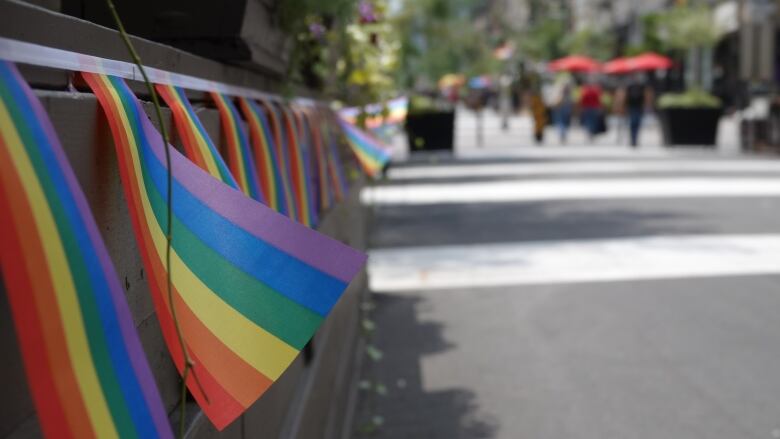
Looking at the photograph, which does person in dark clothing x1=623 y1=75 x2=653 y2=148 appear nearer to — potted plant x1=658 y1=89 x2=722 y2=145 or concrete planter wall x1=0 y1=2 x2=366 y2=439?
potted plant x1=658 y1=89 x2=722 y2=145

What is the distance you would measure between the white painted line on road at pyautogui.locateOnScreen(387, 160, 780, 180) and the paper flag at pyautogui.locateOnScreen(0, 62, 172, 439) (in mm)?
15959

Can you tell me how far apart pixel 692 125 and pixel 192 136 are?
22.8m

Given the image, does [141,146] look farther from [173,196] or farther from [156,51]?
[156,51]

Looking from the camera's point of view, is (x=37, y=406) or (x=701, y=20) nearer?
(x=37, y=406)

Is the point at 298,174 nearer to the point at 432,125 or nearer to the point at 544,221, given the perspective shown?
the point at 544,221

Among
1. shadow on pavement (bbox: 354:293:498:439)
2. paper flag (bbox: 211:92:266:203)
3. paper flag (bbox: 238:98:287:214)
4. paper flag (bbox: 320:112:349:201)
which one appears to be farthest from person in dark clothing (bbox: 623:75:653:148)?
paper flag (bbox: 211:92:266:203)

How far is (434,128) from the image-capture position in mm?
22125

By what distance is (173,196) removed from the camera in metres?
1.52

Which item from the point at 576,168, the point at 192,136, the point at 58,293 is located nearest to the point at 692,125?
the point at 576,168

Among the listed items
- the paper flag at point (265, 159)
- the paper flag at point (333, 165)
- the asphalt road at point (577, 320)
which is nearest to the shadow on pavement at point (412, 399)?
the asphalt road at point (577, 320)

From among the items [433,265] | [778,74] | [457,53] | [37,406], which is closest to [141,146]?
[37,406]

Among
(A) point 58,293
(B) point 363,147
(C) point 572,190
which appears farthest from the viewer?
(C) point 572,190

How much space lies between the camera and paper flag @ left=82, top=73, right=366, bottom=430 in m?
1.47

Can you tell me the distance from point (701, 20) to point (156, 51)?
3001 cm
